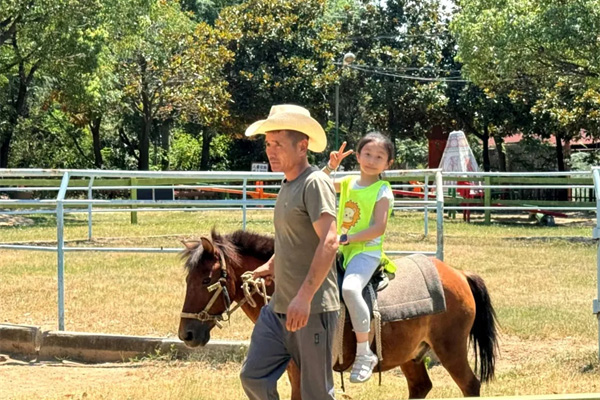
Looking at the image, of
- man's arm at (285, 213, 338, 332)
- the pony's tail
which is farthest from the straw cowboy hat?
the pony's tail

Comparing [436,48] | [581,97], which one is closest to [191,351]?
[581,97]

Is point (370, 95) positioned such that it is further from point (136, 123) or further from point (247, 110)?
point (136, 123)

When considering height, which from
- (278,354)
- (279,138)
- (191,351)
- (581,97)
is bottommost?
(191,351)

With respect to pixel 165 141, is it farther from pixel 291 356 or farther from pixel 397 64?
pixel 291 356

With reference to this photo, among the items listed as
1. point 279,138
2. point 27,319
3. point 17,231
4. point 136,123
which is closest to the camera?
point 279,138

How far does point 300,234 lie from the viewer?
13.5 ft

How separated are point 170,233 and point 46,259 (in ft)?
12.3

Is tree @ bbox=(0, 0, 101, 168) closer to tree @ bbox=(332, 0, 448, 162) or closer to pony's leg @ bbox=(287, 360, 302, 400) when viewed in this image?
tree @ bbox=(332, 0, 448, 162)

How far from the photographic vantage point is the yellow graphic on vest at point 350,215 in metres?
5.26

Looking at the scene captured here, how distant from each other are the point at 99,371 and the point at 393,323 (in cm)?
366

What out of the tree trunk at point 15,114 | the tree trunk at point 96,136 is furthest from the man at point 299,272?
the tree trunk at point 96,136

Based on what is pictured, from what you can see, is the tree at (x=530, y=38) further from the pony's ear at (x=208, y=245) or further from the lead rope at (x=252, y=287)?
the lead rope at (x=252, y=287)

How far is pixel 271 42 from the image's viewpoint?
118ft

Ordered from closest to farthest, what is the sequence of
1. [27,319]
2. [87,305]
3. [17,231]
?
[27,319]
[87,305]
[17,231]
